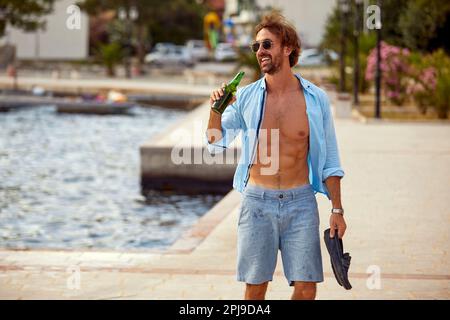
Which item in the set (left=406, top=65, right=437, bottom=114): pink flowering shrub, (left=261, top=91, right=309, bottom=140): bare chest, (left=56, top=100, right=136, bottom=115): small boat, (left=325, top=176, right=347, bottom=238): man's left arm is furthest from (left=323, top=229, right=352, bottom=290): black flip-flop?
(left=56, top=100, right=136, bottom=115): small boat

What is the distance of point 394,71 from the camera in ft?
98.3

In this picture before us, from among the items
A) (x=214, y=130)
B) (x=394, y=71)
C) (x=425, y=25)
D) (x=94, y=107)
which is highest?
(x=425, y=25)

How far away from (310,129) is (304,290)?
86 centimetres

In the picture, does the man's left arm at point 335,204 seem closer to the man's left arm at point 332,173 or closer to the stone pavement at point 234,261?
the man's left arm at point 332,173

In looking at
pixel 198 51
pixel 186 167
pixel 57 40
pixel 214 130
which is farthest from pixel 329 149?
pixel 57 40

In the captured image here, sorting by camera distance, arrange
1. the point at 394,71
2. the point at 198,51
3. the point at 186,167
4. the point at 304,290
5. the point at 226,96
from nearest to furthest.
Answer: the point at 226,96 → the point at 304,290 → the point at 186,167 → the point at 394,71 → the point at 198,51

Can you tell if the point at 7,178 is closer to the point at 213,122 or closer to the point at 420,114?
the point at 420,114

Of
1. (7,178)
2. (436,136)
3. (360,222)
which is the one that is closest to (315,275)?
(360,222)

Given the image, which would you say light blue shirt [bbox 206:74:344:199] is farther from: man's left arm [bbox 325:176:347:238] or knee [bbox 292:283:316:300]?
knee [bbox 292:283:316:300]

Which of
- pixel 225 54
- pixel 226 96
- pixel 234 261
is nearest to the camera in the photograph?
pixel 226 96

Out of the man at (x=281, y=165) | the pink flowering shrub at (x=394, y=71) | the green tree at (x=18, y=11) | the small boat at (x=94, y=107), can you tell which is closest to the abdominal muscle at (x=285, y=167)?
the man at (x=281, y=165)

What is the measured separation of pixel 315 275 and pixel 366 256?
4017 millimetres

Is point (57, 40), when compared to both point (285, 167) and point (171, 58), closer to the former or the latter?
point (171, 58)

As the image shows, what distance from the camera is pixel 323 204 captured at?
13.0 meters
